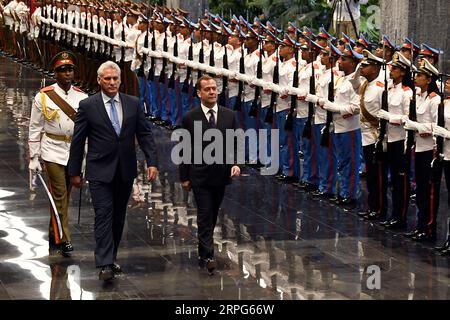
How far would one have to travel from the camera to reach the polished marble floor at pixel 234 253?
1031 cm

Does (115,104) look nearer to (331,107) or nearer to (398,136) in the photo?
(398,136)

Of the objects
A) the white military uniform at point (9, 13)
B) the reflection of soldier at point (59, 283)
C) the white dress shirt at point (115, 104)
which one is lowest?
the reflection of soldier at point (59, 283)

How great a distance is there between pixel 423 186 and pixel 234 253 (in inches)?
81.8

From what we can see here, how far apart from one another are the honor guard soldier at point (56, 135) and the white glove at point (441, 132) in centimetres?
335

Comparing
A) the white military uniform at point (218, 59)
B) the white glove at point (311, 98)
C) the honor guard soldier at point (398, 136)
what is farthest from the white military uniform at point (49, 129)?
the white military uniform at point (218, 59)

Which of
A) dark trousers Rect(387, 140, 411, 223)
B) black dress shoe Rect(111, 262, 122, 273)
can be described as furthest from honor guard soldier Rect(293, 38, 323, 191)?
black dress shoe Rect(111, 262, 122, 273)

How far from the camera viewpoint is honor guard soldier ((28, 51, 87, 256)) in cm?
1138

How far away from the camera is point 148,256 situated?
1145cm

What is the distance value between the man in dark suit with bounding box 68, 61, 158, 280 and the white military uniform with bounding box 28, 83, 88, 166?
80 centimetres

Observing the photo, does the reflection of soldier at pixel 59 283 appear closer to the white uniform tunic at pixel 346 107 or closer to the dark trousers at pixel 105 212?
the dark trousers at pixel 105 212

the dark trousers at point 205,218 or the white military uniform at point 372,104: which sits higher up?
the white military uniform at point 372,104

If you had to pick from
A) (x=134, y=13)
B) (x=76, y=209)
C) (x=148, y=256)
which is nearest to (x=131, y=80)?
(x=134, y=13)

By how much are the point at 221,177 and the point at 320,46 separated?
→ 4828mm

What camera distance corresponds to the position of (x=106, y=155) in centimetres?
1051
